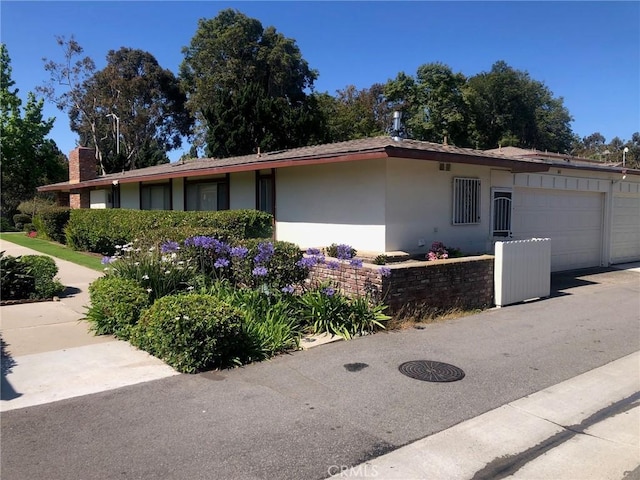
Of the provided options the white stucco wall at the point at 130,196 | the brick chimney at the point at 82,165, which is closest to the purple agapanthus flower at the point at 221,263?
the white stucco wall at the point at 130,196

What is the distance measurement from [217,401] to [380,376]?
1815 millimetres

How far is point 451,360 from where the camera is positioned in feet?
20.2

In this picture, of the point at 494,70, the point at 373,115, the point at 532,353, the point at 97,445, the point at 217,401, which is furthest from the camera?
the point at 494,70

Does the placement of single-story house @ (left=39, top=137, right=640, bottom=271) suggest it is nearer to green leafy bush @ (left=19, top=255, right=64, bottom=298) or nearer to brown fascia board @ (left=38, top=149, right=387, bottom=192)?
brown fascia board @ (left=38, top=149, right=387, bottom=192)

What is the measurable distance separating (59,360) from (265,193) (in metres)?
7.95

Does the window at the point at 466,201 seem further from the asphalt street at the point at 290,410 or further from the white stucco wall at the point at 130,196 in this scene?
the white stucco wall at the point at 130,196

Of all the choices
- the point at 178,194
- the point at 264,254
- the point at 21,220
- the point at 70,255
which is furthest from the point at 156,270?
the point at 21,220

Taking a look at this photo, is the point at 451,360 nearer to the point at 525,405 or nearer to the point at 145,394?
the point at 525,405

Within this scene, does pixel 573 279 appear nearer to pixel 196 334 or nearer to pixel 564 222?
pixel 564 222

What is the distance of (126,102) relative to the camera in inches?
1677

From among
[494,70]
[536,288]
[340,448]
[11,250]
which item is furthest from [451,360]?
[494,70]

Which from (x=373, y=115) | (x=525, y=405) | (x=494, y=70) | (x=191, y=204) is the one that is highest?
(x=494, y=70)

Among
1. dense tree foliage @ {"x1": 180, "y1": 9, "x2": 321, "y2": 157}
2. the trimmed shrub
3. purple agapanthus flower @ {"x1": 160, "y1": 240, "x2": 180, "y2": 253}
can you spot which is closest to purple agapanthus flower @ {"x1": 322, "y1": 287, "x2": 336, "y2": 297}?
purple agapanthus flower @ {"x1": 160, "y1": 240, "x2": 180, "y2": 253}

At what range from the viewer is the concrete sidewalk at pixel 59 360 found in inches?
192
